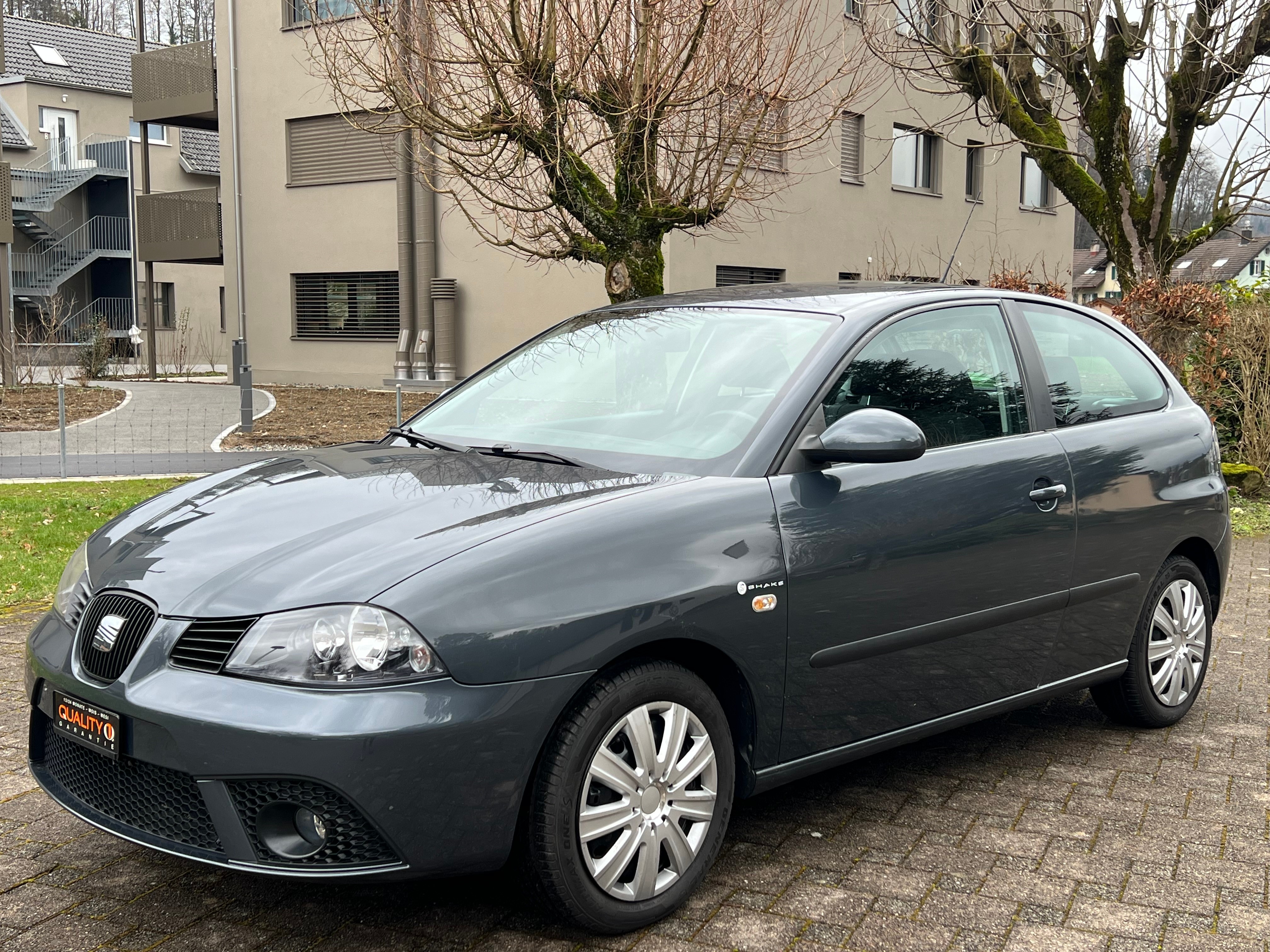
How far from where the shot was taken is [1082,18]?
43.5 ft

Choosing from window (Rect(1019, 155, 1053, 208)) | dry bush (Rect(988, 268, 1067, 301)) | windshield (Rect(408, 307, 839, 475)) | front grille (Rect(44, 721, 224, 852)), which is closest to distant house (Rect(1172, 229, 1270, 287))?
window (Rect(1019, 155, 1053, 208))

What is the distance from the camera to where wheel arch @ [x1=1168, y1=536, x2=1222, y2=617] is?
5023 mm

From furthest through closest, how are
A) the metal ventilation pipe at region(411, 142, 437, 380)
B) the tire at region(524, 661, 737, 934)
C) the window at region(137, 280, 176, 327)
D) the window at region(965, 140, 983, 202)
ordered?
the window at region(137, 280, 176, 327), the window at region(965, 140, 983, 202), the metal ventilation pipe at region(411, 142, 437, 380), the tire at region(524, 661, 737, 934)

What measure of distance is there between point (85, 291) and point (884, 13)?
106ft

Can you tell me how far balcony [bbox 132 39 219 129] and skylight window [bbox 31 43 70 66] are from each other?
15.7 m

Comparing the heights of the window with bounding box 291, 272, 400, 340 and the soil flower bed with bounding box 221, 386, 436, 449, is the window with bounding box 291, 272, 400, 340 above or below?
above

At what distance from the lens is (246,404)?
59.7 ft

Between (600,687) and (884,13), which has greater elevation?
(884,13)

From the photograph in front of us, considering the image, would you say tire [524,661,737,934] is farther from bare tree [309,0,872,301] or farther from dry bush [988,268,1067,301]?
dry bush [988,268,1067,301]

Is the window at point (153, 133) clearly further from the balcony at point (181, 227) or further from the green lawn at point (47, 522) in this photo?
the green lawn at point (47, 522)

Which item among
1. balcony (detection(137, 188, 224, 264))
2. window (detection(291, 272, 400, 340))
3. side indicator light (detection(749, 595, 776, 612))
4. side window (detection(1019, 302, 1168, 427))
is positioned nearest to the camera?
side indicator light (detection(749, 595, 776, 612))

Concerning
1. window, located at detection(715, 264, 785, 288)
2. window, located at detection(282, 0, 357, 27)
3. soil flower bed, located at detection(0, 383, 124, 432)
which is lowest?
soil flower bed, located at detection(0, 383, 124, 432)

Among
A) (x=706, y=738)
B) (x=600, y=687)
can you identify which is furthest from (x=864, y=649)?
(x=600, y=687)

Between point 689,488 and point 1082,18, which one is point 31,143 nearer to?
point 1082,18
